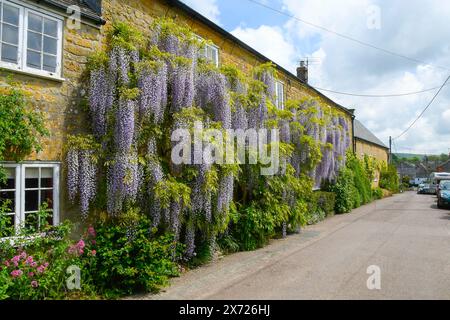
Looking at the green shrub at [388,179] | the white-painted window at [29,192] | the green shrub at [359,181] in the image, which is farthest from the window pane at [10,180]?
the green shrub at [388,179]

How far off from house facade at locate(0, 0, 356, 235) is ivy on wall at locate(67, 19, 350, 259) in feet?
0.88

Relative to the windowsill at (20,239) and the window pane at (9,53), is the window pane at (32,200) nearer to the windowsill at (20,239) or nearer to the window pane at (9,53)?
the windowsill at (20,239)

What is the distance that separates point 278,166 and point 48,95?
600cm

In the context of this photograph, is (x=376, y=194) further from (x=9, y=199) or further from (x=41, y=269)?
(x=9, y=199)

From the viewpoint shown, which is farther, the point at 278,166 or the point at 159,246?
the point at 278,166

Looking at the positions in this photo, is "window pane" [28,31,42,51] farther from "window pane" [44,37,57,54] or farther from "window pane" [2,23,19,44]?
"window pane" [2,23,19,44]

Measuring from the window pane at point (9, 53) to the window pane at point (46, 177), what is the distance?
181 cm

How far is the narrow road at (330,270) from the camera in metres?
5.70

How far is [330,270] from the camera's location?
22.9ft

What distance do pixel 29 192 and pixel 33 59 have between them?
2.21m

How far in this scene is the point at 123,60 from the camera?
6617 millimetres

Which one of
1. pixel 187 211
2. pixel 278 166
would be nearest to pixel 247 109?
pixel 278 166

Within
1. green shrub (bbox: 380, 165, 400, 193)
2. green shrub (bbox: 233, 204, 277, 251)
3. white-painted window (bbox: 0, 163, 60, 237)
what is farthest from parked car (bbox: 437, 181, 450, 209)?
white-painted window (bbox: 0, 163, 60, 237)

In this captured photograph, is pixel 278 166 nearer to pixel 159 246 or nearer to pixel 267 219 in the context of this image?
pixel 267 219
